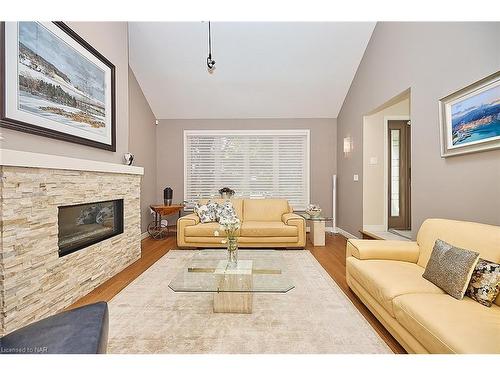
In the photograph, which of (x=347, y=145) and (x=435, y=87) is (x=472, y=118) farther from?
(x=347, y=145)

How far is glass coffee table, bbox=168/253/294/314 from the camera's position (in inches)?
85.3

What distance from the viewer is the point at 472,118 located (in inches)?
97.1

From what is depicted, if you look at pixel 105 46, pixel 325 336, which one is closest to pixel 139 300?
pixel 325 336

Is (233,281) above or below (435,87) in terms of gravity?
below

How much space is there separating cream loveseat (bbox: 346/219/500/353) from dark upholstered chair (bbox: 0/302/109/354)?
1.58m

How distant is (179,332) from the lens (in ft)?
6.75

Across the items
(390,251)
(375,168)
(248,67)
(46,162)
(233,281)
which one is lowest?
(233,281)

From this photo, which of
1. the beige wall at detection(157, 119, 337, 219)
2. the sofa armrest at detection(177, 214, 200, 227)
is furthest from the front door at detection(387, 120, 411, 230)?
the sofa armrest at detection(177, 214, 200, 227)

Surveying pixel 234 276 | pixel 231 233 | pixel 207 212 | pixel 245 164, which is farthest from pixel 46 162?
pixel 245 164

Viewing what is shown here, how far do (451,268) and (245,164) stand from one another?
4.80 meters

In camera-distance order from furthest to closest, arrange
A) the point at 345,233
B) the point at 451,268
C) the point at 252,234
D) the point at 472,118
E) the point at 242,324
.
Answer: the point at 345,233 < the point at 252,234 < the point at 472,118 < the point at 242,324 < the point at 451,268

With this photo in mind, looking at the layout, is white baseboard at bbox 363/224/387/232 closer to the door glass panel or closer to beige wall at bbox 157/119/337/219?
the door glass panel

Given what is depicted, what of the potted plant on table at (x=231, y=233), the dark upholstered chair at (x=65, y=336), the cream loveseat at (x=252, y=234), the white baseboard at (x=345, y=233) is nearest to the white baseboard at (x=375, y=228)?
the white baseboard at (x=345, y=233)
